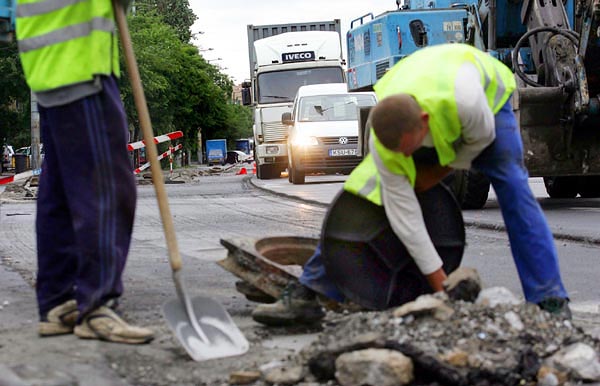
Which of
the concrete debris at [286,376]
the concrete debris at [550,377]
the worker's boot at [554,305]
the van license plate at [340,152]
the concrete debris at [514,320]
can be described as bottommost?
the van license plate at [340,152]

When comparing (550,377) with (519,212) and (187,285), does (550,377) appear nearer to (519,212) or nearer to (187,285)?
(519,212)

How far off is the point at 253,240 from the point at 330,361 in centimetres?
163

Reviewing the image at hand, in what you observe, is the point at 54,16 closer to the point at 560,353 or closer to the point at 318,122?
the point at 560,353

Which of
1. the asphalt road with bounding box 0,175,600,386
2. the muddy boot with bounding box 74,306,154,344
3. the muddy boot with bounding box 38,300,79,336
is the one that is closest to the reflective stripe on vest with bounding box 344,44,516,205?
the asphalt road with bounding box 0,175,600,386

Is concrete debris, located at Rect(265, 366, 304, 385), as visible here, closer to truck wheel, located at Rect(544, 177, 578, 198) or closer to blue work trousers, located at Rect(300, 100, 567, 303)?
blue work trousers, located at Rect(300, 100, 567, 303)

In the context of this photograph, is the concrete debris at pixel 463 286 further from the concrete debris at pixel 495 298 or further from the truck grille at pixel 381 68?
the truck grille at pixel 381 68

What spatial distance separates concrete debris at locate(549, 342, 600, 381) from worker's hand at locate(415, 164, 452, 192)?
1077 mm

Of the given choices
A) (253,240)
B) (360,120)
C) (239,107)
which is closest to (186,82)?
(239,107)

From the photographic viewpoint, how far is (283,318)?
4.63m

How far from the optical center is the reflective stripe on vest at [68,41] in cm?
429

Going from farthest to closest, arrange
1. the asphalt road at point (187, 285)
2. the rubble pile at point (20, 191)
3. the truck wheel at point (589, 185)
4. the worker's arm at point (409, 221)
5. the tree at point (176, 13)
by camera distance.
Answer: the tree at point (176, 13) → the rubble pile at point (20, 191) → the truck wheel at point (589, 185) → the worker's arm at point (409, 221) → the asphalt road at point (187, 285)

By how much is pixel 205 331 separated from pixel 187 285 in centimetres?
192

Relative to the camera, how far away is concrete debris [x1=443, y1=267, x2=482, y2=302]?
13.4 ft

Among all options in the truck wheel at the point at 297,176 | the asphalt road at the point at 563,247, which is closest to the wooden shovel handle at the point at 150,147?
the asphalt road at the point at 563,247
